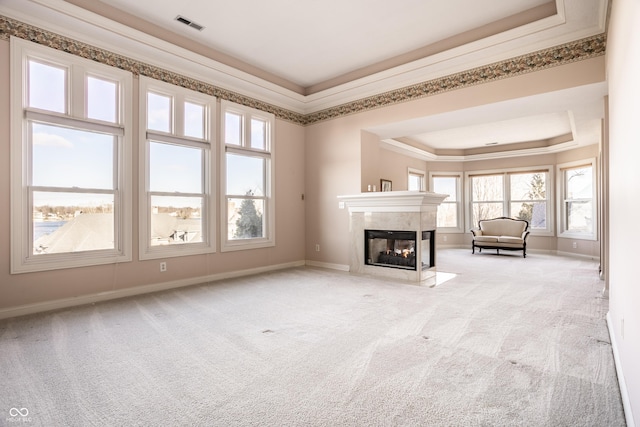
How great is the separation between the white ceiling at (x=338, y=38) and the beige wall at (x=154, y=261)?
35.4 inches

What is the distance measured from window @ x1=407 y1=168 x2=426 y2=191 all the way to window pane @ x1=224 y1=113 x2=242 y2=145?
17.0ft

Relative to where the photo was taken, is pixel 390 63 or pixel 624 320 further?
pixel 390 63

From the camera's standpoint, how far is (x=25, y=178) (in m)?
3.36

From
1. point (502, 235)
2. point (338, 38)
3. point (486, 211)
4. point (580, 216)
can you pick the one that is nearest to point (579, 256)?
point (580, 216)

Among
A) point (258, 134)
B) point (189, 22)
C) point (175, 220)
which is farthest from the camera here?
point (258, 134)

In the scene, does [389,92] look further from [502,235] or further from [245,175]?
[502,235]

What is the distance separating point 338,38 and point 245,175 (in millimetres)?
2517

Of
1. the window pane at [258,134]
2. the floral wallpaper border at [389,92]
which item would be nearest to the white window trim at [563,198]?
the floral wallpaper border at [389,92]

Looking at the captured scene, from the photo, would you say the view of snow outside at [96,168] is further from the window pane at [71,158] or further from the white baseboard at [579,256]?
the white baseboard at [579,256]

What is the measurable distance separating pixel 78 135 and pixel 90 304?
1907mm

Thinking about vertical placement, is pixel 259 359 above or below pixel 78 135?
below

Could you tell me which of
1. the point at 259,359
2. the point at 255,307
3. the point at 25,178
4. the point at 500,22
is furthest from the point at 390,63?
the point at 25,178

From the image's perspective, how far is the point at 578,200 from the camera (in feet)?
25.6

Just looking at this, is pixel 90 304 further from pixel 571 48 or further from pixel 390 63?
pixel 571 48
